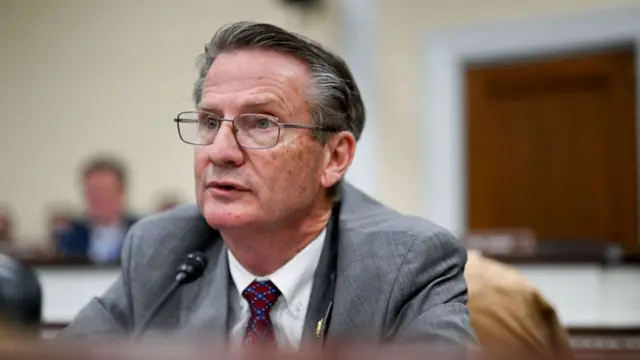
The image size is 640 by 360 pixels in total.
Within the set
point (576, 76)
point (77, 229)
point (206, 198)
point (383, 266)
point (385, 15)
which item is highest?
point (385, 15)

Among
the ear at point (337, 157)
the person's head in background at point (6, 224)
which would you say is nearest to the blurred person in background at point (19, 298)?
the ear at point (337, 157)

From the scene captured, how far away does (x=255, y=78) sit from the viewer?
1.63 metres

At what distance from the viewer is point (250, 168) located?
1.62 m

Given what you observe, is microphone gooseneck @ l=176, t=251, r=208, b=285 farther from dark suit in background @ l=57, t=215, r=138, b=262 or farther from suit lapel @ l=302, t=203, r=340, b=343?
dark suit in background @ l=57, t=215, r=138, b=262

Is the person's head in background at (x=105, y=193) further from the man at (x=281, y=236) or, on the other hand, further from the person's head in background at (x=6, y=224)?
the man at (x=281, y=236)

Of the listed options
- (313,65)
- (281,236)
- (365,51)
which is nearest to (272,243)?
(281,236)

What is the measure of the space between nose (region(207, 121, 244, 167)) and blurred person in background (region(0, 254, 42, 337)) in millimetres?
462

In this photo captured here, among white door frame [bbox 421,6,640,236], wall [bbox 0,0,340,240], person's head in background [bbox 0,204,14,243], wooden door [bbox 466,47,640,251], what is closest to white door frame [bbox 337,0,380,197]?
white door frame [bbox 421,6,640,236]

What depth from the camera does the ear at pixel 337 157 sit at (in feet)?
5.77

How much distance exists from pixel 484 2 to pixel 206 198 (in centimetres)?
467

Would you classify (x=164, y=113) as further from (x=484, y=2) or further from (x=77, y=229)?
(x=484, y=2)

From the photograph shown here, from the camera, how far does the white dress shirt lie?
1704mm

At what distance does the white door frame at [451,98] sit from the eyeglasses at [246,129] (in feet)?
14.3

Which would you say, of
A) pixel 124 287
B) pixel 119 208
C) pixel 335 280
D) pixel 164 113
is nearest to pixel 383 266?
pixel 335 280
